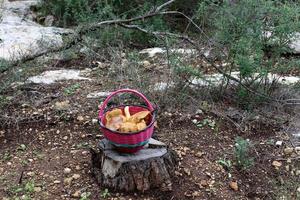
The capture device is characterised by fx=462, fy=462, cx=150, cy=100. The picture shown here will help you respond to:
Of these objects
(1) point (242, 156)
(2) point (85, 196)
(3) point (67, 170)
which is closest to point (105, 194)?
(2) point (85, 196)

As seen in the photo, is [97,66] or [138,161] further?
[97,66]

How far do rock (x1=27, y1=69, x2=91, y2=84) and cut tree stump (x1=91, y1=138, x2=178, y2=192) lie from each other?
4.85 feet

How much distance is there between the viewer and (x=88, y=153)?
10.8 feet

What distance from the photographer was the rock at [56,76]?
4.29 meters

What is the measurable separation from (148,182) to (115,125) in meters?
0.43

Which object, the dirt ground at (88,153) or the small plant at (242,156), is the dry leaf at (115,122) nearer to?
the dirt ground at (88,153)

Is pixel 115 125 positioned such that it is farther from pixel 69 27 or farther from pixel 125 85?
pixel 69 27

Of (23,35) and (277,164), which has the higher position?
(23,35)

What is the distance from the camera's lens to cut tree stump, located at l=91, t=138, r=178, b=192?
9.43 feet

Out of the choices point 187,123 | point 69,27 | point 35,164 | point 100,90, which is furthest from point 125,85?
point 69,27

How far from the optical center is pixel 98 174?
302cm

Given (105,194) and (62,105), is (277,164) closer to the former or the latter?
(105,194)

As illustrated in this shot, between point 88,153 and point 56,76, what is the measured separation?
1350mm

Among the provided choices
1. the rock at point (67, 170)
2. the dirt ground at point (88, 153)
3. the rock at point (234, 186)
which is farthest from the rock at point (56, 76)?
the rock at point (234, 186)
